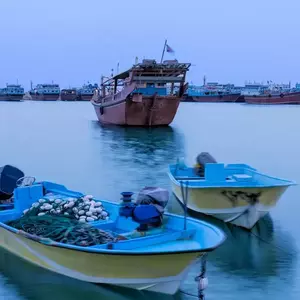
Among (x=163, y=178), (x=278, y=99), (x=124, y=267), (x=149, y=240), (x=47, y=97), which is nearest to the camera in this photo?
(x=124, y=267)

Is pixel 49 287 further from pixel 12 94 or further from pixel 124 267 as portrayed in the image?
pixel 12 94

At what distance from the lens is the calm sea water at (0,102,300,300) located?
781cm

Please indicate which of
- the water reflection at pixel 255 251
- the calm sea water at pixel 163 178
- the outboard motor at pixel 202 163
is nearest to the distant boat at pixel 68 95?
the calm sea water at pixel 163 178

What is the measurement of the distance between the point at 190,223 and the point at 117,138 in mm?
24020

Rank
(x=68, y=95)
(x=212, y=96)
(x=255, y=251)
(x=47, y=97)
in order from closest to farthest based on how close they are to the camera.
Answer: (x=255, y=251) < (x=212, y=96) < (x=47, y=97) < (x=68, y=95)

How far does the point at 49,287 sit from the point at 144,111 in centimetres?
2736

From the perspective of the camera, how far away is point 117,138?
3150 centimetres

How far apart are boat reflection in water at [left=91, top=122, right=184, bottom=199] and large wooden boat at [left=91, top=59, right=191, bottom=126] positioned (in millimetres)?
887

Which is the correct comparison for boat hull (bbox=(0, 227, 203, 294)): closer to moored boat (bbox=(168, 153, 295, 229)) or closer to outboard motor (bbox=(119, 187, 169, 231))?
outboard motor (bbox=(119, 187, 169, 231))

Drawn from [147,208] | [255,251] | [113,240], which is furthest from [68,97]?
[113,240]

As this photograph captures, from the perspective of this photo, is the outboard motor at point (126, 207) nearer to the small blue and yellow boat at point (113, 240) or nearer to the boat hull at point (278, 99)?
the small blue and yellow boat at point (113, 240)

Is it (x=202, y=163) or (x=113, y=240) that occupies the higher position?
Answer: (x=202, y=163)

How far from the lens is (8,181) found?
1044 centimetres

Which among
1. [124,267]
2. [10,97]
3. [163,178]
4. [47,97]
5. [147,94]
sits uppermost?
[147,94]
